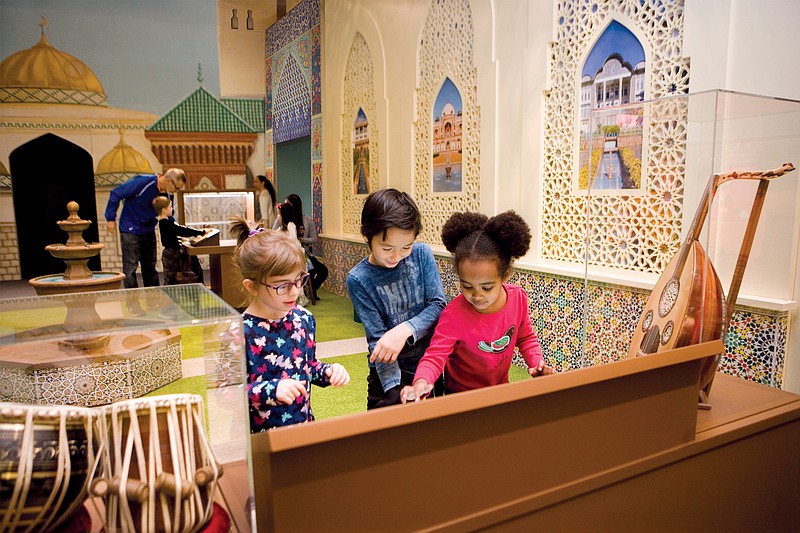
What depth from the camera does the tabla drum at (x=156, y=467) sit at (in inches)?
36.2

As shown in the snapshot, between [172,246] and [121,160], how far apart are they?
4281mm

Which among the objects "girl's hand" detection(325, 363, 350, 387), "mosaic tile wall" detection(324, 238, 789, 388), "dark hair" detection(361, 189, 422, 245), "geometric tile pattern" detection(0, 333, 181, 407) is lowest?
"mosaic tile wall" detection(324, 238, 789, 388)

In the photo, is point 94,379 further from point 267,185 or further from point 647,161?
point 267,185

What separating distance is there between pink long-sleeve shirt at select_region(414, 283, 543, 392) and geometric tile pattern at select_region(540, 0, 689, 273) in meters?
0.50

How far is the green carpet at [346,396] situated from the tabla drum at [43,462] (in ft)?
7.71

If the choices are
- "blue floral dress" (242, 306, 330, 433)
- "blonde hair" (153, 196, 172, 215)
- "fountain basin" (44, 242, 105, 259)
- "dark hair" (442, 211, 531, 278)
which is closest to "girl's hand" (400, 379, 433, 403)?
"blue floral dress" (242, 306, 330, 433)

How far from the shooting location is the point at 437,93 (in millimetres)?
5461

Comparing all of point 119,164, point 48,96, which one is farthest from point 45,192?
point 48,96

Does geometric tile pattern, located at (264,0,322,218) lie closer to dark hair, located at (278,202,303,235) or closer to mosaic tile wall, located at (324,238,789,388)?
dark hair, located at (278,202,303,235)

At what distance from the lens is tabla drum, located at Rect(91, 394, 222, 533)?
0.92 m

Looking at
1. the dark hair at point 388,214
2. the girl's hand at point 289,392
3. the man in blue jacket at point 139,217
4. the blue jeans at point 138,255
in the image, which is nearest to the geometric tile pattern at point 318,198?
the man in blue jacket at point 139,217

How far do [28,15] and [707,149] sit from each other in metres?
11.1

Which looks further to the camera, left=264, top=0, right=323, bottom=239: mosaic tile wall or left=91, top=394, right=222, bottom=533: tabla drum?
left=264, top=0, right=323, bottom=239: mosaic tile wall

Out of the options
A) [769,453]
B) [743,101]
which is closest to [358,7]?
[743,101]
